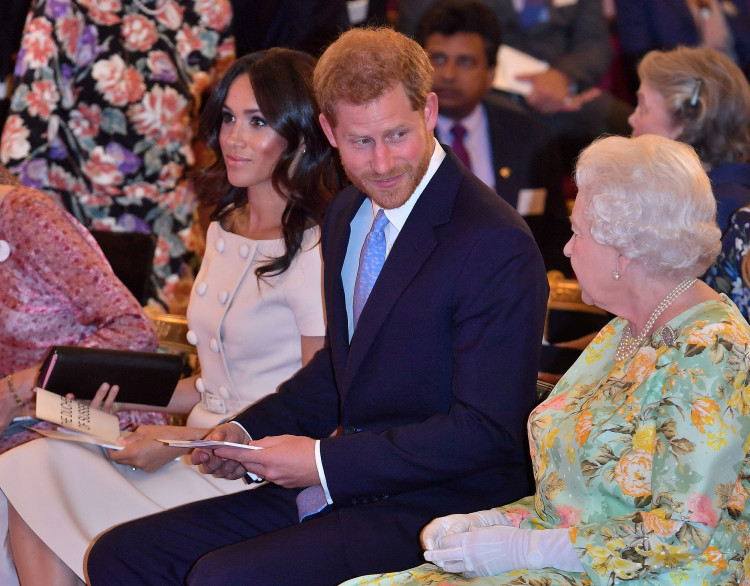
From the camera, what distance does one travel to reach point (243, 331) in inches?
109

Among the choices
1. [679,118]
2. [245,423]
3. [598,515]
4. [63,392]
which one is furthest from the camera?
[679,118]

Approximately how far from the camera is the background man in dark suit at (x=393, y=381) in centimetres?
211

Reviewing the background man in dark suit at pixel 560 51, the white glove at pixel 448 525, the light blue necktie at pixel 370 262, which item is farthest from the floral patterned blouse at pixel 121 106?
the white glove at pixel 448 525

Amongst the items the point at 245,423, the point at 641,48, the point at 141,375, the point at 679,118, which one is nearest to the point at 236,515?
the point at 245,423

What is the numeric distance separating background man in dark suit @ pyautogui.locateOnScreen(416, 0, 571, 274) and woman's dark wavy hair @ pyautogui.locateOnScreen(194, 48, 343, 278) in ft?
4.90

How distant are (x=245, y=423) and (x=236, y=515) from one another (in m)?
0.22

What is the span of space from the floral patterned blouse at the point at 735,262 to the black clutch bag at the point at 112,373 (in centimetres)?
160

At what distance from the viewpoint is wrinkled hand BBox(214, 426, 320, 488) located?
2.16m

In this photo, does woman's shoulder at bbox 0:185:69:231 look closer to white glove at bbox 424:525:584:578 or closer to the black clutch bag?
the black clutch bag

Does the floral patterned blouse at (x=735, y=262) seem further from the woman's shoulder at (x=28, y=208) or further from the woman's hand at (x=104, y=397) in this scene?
Result: the woman's shoulder at (x=28, y=208)

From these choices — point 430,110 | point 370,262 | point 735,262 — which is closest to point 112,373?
point 370,262

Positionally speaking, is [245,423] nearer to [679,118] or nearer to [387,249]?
[387,249]

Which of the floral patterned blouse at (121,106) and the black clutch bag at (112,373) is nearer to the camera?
the black clutch bag at (112,373)

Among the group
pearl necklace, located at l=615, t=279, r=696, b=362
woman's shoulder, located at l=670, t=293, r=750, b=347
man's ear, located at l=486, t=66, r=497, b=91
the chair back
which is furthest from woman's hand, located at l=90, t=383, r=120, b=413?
man's ear, located at l=486, t=66, r=497, b=91
